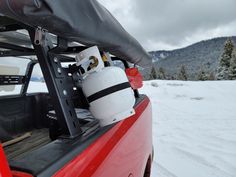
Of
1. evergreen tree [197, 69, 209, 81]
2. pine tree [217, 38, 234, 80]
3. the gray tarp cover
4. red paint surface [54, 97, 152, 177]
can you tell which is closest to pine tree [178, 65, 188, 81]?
evergreen tree [197, 69, 209, 81]

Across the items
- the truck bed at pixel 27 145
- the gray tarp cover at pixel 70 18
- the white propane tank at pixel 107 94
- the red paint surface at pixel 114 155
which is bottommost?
the truck bed at pixel 27 145

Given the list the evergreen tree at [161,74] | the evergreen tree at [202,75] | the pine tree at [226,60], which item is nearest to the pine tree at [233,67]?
the pine tree at [226,60]

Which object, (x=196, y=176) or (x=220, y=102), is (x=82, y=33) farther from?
(x=220, y=102)

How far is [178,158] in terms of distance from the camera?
4535 mm

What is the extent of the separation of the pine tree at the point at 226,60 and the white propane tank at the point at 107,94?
36.2m

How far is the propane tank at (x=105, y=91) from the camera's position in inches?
59.1

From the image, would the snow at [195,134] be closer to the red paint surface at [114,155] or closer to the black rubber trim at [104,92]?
the red paint surface at [114,155]

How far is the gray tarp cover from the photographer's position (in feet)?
2.97

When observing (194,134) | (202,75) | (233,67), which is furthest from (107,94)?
(202,75)

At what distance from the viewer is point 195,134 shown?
20.8 ft

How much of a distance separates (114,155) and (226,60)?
37.1 m

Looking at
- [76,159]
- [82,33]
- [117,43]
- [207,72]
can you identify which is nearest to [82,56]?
[117,43]

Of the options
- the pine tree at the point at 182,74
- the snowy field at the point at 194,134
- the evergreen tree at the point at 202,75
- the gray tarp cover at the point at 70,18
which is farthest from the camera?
the pine tree at the point at 182,74

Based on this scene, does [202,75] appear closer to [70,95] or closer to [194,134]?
[194,134]
